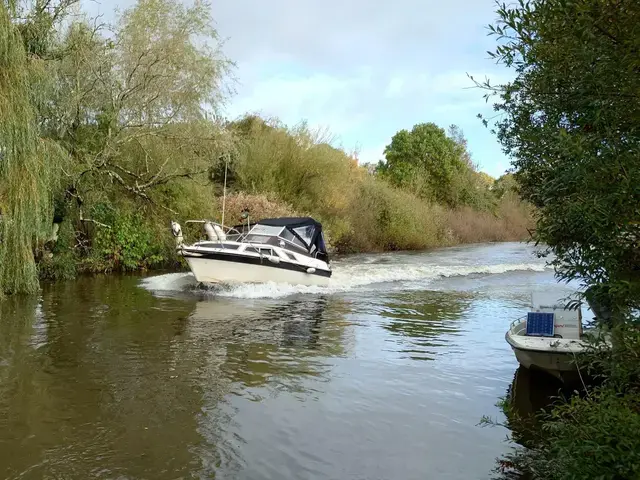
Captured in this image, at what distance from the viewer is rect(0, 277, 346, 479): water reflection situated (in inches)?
233

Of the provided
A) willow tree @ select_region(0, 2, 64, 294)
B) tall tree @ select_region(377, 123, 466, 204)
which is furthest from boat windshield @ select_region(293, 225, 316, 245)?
tall tree @ select_region(377, 123, 466, 204)

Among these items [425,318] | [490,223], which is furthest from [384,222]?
Result: [425,318]

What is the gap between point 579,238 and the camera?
4.14 meters

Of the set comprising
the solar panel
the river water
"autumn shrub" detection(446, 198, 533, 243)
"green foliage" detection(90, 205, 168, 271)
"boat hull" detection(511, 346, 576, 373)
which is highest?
"autumn shrub" detection(446, 198, 533, 243)

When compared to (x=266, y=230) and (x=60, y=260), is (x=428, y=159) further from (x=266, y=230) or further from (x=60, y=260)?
(x=60, y=260)

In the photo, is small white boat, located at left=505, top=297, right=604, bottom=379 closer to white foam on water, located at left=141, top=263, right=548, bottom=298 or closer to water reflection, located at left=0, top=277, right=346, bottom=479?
water reflection, located at left=0, top=277, right=346, bottom=479

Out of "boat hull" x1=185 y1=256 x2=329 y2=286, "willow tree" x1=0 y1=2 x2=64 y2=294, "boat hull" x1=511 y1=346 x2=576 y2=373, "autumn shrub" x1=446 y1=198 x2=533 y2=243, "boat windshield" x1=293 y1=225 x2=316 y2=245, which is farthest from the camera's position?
"autumn shrub" x1=446 y1=198 x2=533 y2=243

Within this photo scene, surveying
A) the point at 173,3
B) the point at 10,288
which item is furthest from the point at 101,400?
the point at 173,3

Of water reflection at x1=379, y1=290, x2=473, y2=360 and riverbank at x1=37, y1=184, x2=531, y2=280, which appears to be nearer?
water reflection at x1=379, y1=290, x2=473, y2=360

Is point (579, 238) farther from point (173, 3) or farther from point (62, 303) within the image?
point (173, 3)

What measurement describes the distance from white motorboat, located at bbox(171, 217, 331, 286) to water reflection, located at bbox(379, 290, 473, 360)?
3093 mm

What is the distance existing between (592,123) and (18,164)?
12.4 meters

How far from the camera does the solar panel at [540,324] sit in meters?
8.37

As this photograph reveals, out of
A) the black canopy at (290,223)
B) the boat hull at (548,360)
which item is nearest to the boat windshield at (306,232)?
the black canopy at (290,223)
